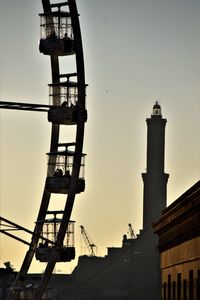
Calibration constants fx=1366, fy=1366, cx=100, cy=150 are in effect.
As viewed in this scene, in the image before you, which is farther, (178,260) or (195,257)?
(178,260)

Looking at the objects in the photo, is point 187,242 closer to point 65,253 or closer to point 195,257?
point 195,257

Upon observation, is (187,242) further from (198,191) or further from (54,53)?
(54,53)

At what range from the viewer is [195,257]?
65.1 metres

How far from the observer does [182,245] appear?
72.0 metres

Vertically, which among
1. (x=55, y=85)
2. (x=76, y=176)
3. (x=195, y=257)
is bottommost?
(x=195, y=257)

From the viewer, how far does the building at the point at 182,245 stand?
6419 centimetres

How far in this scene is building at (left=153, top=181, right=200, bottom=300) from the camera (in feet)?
211

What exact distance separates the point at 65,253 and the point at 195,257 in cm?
1434

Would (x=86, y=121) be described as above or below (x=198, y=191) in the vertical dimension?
above

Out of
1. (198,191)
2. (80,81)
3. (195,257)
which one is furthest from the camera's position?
(80,81)

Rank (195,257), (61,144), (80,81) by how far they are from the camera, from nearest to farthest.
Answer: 1. (195,257)
2. (80,81)
3. (61,144)

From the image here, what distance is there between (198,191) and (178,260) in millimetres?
15777

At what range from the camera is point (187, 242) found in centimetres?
6894

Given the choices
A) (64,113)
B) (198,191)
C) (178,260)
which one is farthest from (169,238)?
(198,191)
